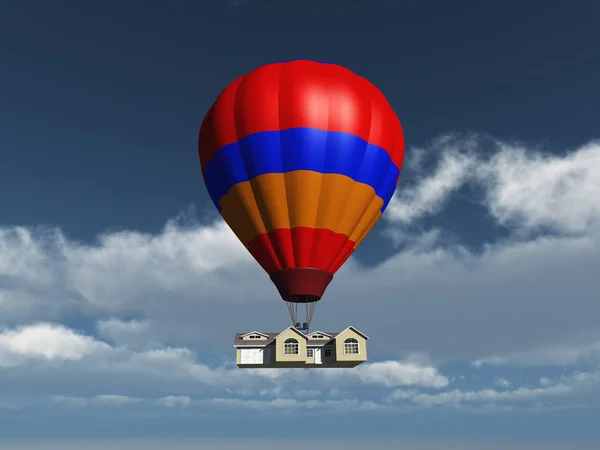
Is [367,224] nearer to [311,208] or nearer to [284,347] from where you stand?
[311,208]

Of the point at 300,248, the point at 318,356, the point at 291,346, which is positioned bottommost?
the point at 318,356

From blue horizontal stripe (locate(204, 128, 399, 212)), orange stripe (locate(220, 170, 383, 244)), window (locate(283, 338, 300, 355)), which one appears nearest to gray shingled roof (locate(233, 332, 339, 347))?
window (locate(283, 338, 300, 355))

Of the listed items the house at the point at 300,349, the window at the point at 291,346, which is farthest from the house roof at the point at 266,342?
the window at the point at 291,346

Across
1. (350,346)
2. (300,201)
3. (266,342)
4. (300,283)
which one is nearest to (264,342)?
(266,342)

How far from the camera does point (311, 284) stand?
31.2 meters

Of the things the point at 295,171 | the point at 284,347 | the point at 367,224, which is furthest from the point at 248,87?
the point at 284,347

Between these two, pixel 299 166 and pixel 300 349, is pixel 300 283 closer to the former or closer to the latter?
pixel 300 349

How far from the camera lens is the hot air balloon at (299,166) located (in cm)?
3138

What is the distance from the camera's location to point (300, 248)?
31.5 metres

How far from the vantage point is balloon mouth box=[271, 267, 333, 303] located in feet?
102

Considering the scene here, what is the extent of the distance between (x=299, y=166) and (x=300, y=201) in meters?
1.89

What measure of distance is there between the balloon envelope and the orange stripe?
0.18 feet

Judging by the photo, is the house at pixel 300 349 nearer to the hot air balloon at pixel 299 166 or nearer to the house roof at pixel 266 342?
the house roof at pixel 266 342

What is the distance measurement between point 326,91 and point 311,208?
6584 millimetres
